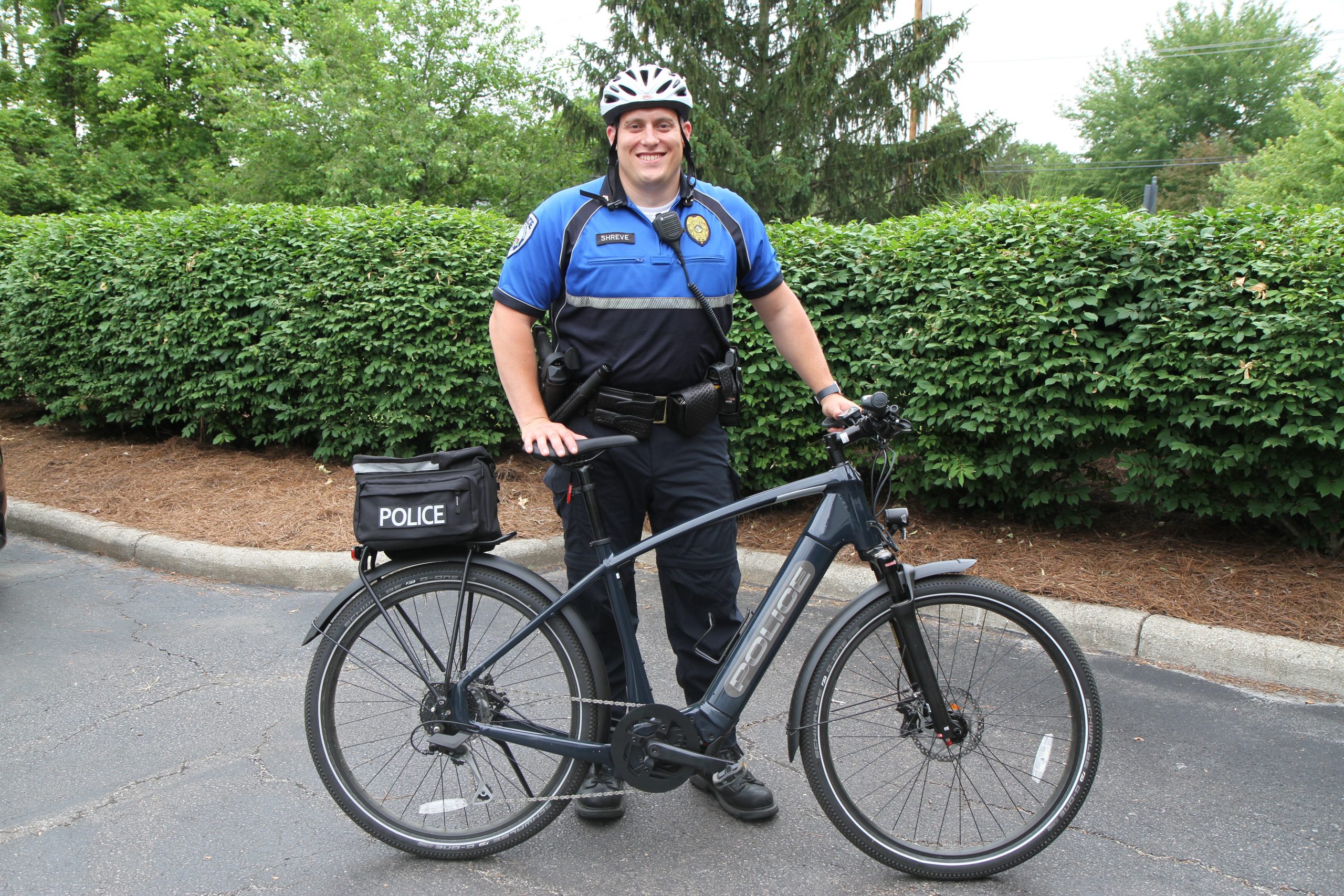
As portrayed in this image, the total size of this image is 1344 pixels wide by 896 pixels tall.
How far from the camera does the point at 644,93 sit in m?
2.62

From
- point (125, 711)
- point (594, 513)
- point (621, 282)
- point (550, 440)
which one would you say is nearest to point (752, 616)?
point (594, 513)

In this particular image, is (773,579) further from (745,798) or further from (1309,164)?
(1309,164)

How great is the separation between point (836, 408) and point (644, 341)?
0.57 meters

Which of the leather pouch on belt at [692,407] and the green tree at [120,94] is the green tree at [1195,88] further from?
the leather pouch on belt at [692,407]

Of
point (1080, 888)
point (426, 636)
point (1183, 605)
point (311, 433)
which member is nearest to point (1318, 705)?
point (1183, 605)

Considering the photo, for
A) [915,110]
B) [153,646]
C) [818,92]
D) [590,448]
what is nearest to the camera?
[590,448]

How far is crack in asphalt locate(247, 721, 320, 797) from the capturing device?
10.1 ft

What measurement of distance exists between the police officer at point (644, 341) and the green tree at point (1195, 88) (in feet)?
132

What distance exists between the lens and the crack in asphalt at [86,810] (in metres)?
2.79

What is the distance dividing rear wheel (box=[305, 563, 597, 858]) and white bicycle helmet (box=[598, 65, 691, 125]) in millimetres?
1316

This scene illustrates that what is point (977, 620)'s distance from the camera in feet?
8.29

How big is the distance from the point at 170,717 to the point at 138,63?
2312cm

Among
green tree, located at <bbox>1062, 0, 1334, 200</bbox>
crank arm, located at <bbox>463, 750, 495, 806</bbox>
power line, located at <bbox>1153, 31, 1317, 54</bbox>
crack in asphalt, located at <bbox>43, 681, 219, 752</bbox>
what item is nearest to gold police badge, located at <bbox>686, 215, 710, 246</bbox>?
crank arm, located at <bbox>463, 750, 495, 806</bbox>

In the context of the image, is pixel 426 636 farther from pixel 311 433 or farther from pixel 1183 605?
pixel 311 433
